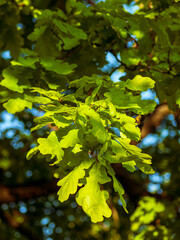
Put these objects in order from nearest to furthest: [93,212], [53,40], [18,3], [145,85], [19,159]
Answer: [93,212], [145,85], [53,40], [18,3], [19,159]

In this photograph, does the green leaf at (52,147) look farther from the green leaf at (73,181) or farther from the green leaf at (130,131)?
the green leaf at (130,131)

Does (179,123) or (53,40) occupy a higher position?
(53,40)

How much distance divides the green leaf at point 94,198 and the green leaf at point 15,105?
20.2 inches

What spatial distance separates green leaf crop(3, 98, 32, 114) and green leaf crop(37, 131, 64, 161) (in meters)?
0.29

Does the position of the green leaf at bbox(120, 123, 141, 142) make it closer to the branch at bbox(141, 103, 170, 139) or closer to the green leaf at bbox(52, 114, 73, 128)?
the green leaf at bbox(52, 114, 73, 128)

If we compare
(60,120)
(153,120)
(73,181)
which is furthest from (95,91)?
(153,120)

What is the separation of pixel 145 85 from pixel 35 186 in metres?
3.95

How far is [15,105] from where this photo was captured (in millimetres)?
1603

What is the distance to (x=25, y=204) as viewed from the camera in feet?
21.4

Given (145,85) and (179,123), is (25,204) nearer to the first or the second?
(179,123)

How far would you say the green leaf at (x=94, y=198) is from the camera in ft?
4.17

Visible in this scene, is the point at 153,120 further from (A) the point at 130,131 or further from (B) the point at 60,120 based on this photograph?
(B) the point at 60,120

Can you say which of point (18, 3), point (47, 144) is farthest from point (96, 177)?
point (18, 3)

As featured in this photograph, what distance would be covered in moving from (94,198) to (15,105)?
0.62 m
